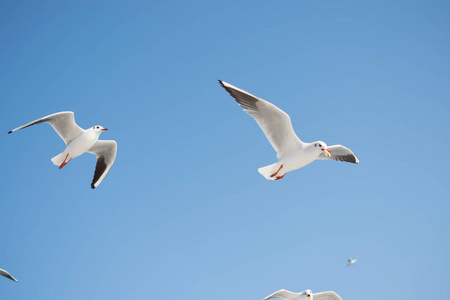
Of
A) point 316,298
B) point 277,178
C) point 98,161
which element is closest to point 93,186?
point 98,161

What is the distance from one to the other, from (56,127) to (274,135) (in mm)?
6057

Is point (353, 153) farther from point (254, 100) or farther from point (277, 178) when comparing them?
point (254, 100)

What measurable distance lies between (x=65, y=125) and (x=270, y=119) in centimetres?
585

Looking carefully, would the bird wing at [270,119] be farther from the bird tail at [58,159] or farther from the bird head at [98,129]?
the bird tail at [58,159]

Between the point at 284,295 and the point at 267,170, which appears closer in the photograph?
the point at 267,170

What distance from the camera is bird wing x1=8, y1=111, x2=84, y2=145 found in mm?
12250

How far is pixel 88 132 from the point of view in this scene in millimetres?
12742

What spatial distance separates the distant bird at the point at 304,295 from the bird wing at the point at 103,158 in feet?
20.7

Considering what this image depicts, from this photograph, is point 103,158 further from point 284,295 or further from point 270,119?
point 284,295

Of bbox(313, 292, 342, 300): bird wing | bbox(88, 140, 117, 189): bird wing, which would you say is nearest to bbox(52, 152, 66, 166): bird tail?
bbox(88, 140, 117, 189): bird wing

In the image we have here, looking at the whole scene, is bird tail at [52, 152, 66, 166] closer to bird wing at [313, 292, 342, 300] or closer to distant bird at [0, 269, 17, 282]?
distant bird at [0, 269, 17, 282]

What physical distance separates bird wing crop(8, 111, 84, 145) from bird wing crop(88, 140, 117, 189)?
1.28 metres

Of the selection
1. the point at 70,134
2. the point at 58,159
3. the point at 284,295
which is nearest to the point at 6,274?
the point at 58,159

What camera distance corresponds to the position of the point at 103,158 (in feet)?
46.8
